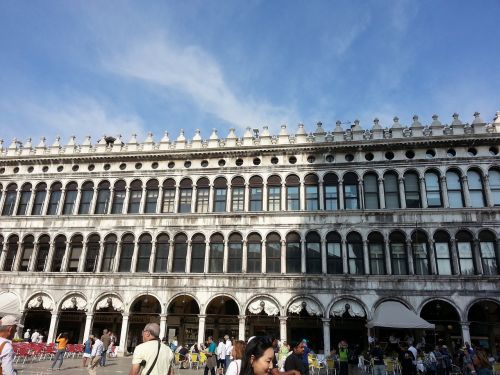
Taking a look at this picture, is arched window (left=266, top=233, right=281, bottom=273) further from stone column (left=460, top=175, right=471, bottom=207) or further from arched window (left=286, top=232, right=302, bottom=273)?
stone column (left=460, top=175, right=471, bottom=207)

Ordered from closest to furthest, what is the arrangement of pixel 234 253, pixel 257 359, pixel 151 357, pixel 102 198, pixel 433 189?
pixel 257 359 < pixel 151 357 < pixel 433 189 < pixel 234 253 < pixel 102 198

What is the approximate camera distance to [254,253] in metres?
26.2

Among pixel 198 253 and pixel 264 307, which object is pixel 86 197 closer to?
pixel 198 253

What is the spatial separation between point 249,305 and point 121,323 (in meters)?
9.53

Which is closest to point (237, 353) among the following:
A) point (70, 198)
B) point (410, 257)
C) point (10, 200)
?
point (410, 257)

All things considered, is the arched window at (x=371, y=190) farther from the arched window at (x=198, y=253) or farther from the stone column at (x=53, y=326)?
the stone column at (x=53, y=326)

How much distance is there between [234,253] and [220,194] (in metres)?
4.20

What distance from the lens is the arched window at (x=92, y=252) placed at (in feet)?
91.6

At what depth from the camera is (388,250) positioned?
966 inches

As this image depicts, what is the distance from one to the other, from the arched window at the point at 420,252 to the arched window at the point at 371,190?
9.55ft

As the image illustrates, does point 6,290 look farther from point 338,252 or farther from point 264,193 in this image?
point 338,252

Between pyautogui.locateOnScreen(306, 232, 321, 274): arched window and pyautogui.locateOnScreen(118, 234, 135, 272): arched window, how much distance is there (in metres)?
11.5

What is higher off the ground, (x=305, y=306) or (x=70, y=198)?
(x=70, y=198)

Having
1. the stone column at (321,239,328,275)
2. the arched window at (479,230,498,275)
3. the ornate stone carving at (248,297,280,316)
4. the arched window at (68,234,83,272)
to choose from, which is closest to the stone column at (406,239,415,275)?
the arched window at (479,230,498,275)
